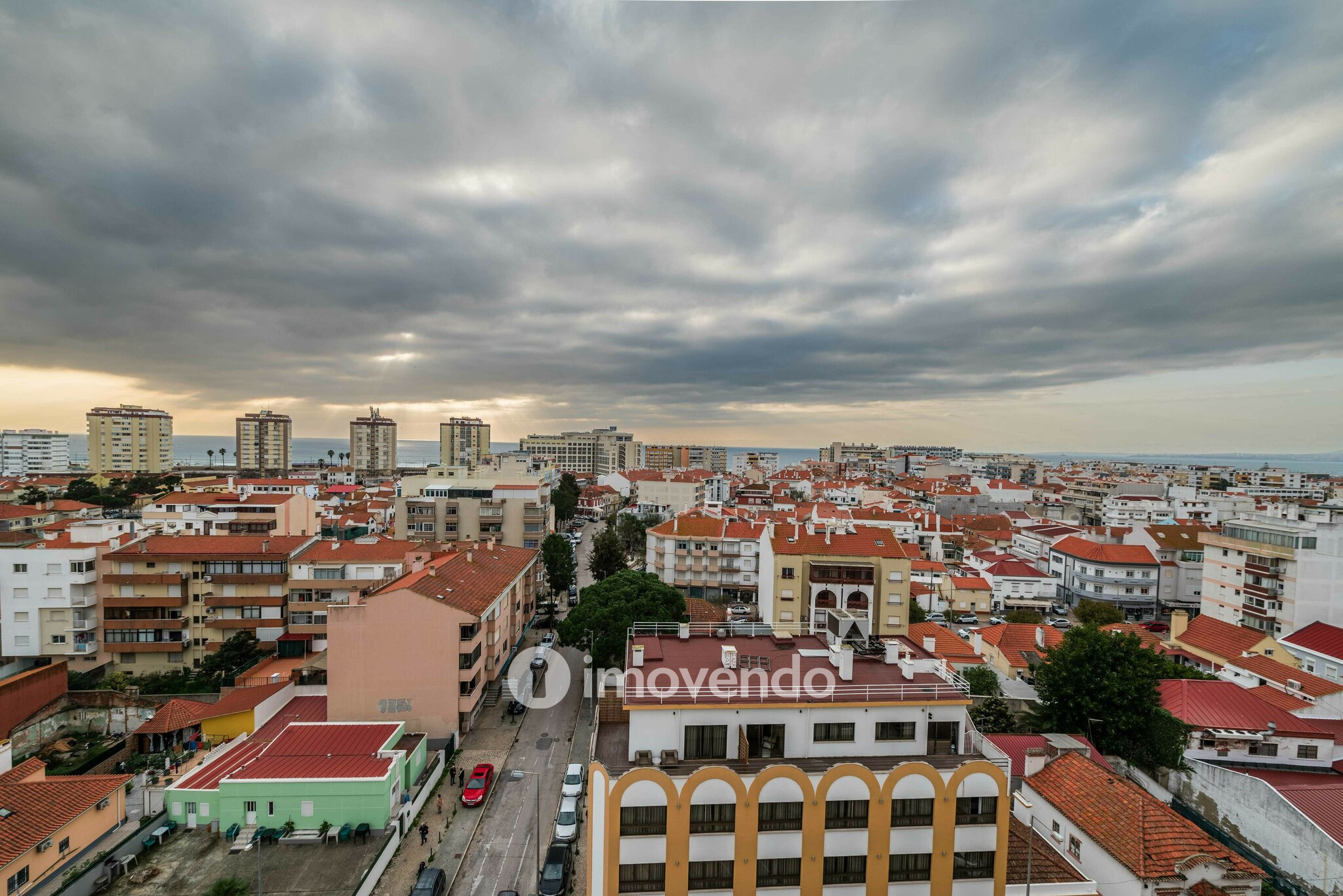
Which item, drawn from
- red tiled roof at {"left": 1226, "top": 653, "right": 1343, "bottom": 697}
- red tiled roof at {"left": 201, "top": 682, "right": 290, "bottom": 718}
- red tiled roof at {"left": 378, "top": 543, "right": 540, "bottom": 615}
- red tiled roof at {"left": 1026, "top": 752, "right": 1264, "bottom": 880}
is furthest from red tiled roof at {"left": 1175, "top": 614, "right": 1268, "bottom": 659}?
red tiled roof at {"left": 201, "top": 682, "right": 290, "bottom": 718}

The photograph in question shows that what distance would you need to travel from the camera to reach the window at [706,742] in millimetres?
19016

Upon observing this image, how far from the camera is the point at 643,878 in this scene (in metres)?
17.9

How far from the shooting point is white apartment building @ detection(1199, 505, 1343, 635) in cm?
4178

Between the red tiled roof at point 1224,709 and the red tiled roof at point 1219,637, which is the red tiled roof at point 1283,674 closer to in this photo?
the red tiled roof at point 1219,637

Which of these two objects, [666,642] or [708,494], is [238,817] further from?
[708,494]

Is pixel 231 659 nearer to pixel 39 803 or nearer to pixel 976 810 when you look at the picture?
pixel 39 803

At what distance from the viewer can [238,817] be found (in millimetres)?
24703

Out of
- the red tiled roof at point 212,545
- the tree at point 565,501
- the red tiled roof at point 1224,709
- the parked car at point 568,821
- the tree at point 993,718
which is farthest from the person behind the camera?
the tree at point 565,501

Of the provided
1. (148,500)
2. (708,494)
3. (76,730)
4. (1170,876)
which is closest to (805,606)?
(1170,876)

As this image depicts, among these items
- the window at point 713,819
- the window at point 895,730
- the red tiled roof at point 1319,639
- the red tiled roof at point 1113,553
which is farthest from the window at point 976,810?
the red tiled roof at point 1113,553

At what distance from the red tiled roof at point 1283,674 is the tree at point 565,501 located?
256ft

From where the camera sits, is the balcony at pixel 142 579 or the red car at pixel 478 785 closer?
the red car at pixel 478 785

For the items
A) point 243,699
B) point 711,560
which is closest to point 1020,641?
point 711,560

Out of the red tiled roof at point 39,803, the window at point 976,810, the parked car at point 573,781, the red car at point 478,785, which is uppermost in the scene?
the window at point 976,810
